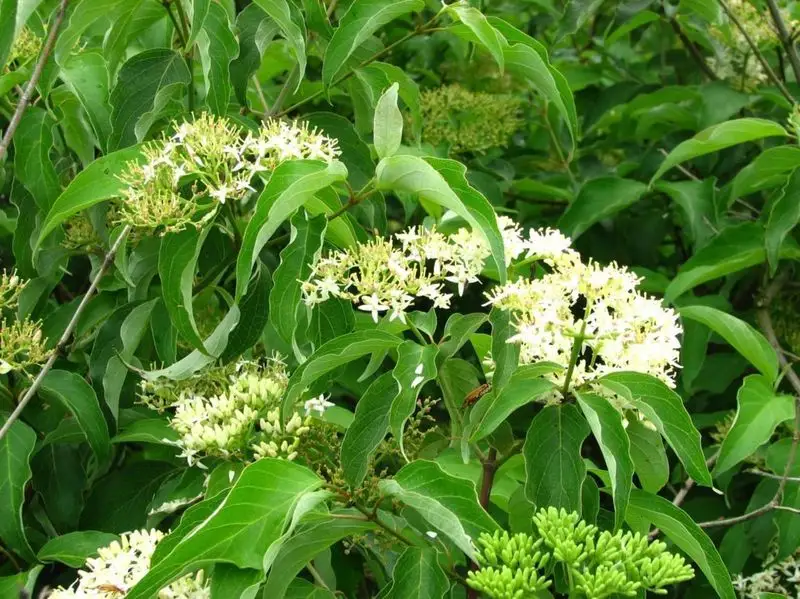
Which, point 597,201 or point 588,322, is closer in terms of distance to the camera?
point 588,322

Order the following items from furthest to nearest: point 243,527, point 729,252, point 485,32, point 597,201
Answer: point 597,201 → point 729,252 → point 485,32 → point 243,527

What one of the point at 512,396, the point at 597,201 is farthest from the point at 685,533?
the point at 597,201

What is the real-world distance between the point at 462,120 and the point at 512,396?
143 cm

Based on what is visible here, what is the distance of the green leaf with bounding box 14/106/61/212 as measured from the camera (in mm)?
1833

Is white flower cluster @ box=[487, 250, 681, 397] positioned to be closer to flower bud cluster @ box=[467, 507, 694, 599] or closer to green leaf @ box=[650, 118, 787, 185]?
flower bud cluster @ box=[467, 507, 694, 599]

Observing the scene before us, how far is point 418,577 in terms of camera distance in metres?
1.36

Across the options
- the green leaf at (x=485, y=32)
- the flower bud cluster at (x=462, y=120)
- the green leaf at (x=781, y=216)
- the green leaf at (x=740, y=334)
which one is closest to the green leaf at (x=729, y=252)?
the green leaf at (x=781, y=216)

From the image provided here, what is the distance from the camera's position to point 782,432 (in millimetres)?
2242

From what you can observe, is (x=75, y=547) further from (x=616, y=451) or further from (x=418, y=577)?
(x=616, y=451)

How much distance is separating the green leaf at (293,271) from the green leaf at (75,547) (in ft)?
1.48

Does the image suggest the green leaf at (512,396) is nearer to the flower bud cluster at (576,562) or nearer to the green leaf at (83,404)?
the flower bud cluster at (576,562)

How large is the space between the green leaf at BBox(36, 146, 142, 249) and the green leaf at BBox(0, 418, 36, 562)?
342 mm

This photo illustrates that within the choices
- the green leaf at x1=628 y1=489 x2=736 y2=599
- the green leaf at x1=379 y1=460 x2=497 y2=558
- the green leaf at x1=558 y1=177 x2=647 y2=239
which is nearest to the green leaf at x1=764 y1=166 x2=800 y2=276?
the green leaf at x1=558 y1=177 x2=647 y2=239

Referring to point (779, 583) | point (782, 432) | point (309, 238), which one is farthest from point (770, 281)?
point (309, 238)
